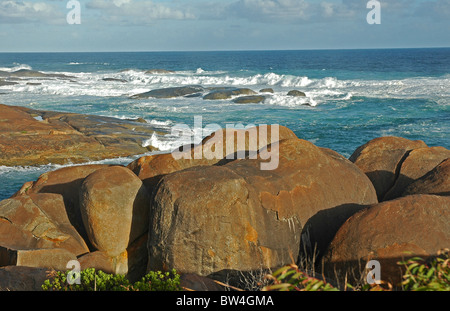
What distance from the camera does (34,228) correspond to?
866 cm

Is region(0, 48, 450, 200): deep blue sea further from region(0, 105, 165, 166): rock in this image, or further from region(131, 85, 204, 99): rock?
region(131, 85, 204, 99): rock

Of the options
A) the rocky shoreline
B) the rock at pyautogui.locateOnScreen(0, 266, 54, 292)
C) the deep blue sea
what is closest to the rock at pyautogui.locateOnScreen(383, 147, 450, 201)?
the rocky shoreline

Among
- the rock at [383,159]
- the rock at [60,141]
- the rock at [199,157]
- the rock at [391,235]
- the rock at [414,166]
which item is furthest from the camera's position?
the rock at [60,141]

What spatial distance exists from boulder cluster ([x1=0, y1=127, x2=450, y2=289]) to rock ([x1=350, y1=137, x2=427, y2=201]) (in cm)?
19

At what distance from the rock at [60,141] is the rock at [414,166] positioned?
45.3 ft

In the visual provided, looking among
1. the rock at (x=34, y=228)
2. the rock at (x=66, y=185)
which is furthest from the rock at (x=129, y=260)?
the rock at (x=66, y=185)

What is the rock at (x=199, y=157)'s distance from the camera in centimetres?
978

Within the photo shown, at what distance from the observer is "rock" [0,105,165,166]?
2089cm

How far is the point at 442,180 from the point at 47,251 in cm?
657

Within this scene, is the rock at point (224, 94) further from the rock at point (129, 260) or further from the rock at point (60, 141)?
the rock at point (129, 260)

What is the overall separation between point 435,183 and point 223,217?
159 inches

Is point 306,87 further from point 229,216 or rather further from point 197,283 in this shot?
point 197,283

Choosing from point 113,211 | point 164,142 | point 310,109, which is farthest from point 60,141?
point 310,109
